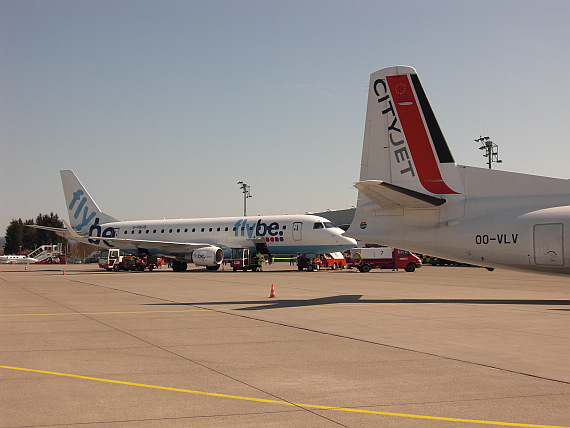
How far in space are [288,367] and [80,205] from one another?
51293 mm

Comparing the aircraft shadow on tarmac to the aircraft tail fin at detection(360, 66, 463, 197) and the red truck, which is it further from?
the red truck

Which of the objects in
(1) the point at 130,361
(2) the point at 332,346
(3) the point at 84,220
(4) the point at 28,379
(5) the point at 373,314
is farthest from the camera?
(3) the point at 84,220

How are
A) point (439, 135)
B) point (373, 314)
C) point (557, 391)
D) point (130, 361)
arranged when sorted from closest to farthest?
point (557, 391) → point (130, 361) → point (373, 314) → point (439, 135)

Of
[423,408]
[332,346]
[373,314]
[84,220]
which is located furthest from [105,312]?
[84,220]

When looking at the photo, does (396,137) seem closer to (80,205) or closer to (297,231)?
(297,231)

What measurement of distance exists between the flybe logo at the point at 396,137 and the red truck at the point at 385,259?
1025 inches

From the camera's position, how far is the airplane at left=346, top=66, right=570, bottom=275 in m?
18.0

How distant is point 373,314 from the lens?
50.2 feet

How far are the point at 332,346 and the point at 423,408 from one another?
13.8ft

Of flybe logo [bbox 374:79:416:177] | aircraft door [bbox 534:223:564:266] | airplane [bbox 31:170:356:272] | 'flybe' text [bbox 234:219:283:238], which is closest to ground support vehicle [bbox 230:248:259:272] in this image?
airplane [bbox 31:170:356:272]

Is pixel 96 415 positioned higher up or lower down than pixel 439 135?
lower down

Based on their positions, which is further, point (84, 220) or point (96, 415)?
point (84, 220)

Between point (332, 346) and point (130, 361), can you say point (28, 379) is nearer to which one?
point (130, 361)

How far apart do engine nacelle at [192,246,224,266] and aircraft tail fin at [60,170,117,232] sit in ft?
43.9
